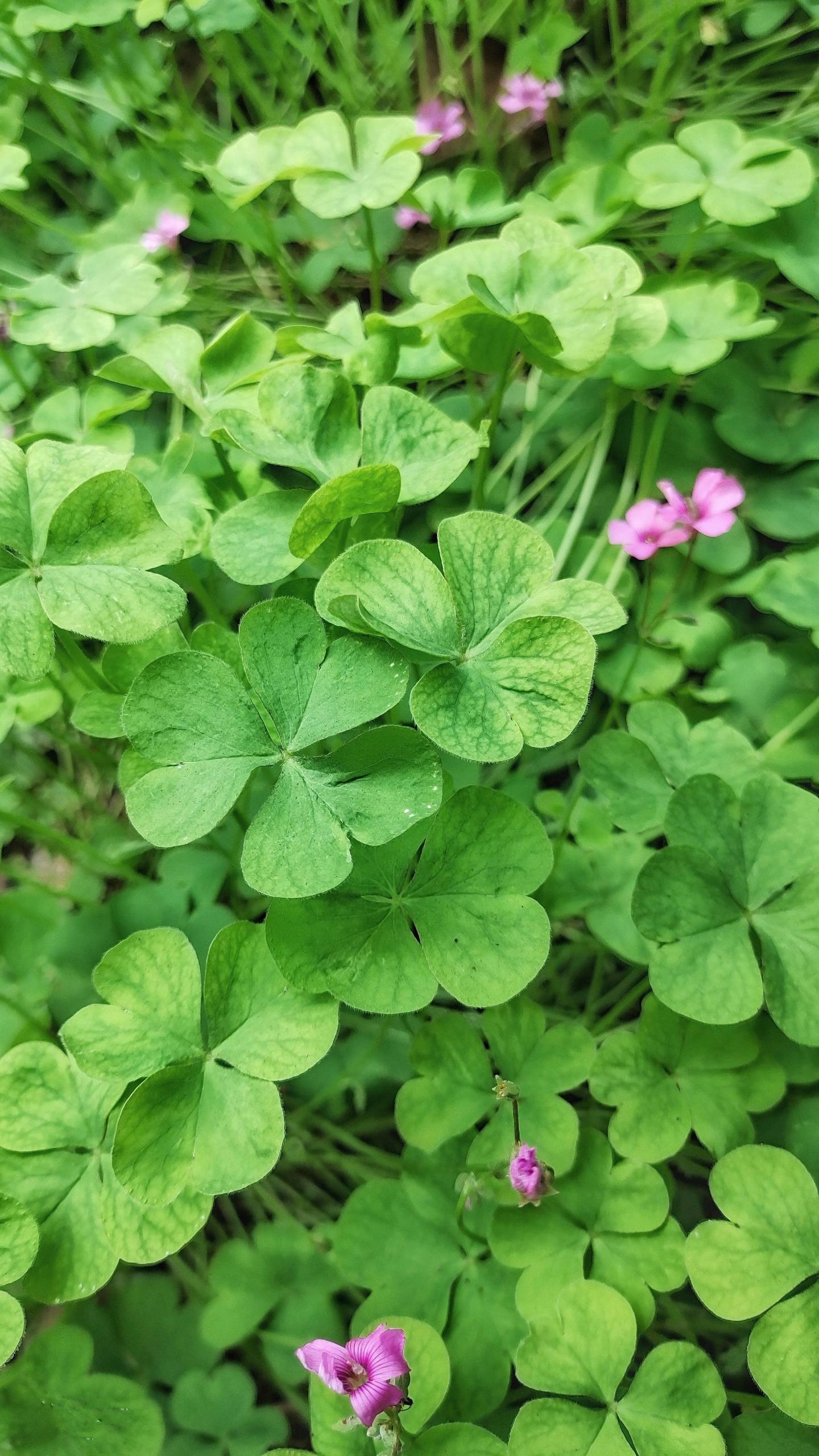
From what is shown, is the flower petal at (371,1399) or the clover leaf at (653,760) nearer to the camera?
the flower petal at (371,1399)

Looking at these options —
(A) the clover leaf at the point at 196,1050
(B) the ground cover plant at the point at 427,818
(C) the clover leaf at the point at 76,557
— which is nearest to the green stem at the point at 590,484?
(B) the ground cover plant at the point at 427,818

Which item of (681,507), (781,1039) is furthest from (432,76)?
(781,1039)

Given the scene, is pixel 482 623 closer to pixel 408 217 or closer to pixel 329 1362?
pixel 329 1362

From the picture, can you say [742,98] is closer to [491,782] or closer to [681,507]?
[681,507]

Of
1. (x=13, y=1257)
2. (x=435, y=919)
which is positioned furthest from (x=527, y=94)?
(x=13, y=1257)

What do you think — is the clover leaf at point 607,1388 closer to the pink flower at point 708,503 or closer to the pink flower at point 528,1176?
the pink flower at point 528,1176
